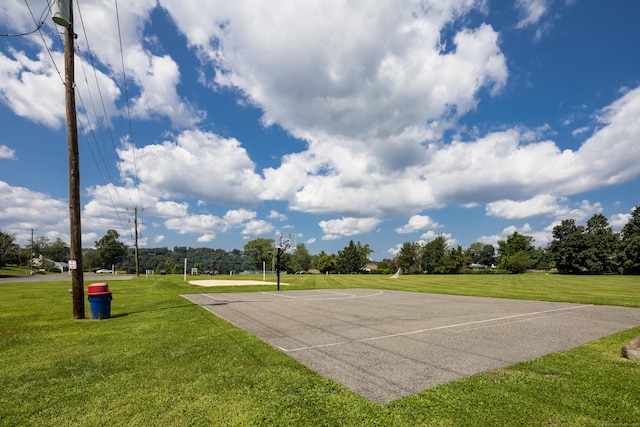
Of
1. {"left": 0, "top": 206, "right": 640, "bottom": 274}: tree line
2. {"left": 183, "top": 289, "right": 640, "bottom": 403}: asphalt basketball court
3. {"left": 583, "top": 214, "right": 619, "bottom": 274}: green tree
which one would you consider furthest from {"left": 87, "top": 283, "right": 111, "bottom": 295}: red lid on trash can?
{"left": 583, "top": 214, "right": 619, "bottom": 274}: green tree

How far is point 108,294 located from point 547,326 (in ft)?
51.4

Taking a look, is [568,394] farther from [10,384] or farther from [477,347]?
[10,384]

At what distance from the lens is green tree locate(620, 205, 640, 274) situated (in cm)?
6162

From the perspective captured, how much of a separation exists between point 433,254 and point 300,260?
4835 centimetres

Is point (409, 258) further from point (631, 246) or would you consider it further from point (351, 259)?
point (631, 246)

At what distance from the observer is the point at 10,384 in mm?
4941

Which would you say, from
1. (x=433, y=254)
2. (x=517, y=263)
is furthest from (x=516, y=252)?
(x=433, y=254)

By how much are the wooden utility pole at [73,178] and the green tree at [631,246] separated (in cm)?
8928

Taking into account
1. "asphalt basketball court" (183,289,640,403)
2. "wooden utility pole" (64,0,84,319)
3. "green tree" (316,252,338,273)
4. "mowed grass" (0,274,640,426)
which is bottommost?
"green tree" (316,252,338,273)

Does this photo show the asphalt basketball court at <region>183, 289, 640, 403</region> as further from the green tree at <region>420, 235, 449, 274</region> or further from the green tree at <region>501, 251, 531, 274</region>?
the green tree at <region>501, 251, 531, 274</region>

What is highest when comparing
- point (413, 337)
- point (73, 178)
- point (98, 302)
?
point (73, 178)

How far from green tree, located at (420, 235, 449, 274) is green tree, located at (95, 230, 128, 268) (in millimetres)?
101496

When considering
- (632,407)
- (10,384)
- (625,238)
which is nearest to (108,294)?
(10,384)

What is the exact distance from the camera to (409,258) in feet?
332
